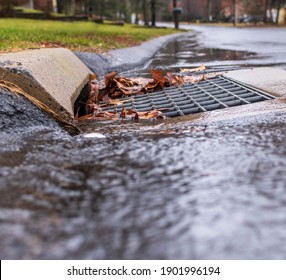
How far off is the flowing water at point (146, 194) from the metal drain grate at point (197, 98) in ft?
2.96

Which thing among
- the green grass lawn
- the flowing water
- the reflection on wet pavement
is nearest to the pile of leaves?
the green grass lawn

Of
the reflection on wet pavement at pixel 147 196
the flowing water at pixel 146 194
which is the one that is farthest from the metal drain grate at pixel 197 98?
the reflection on wet pavement at pixel 147 196

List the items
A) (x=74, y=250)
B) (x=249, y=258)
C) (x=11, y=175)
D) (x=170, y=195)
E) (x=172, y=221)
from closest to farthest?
(x=249, y=258)
(x=74, y=250)
(x=172, y=221)
(x=170, y=195)
(x=11, y=175)

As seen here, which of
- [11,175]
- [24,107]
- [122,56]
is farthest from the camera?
[122,56]

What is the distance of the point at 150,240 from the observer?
1521mm

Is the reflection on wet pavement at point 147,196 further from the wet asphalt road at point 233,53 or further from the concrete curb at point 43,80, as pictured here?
the wet asphalt road at point 233,53

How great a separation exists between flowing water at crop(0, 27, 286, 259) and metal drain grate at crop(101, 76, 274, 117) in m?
0.90

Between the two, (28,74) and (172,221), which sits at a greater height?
(28,74)

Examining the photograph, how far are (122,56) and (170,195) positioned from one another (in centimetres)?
796

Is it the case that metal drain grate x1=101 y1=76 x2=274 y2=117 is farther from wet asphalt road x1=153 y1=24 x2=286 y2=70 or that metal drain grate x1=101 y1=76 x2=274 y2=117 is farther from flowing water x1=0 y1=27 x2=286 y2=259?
wet asphalt road x1=153 y1=24 x2=286 y2=70

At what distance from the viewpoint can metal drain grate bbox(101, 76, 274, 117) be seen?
4.05 meters

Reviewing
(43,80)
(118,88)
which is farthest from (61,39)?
(43,80)
